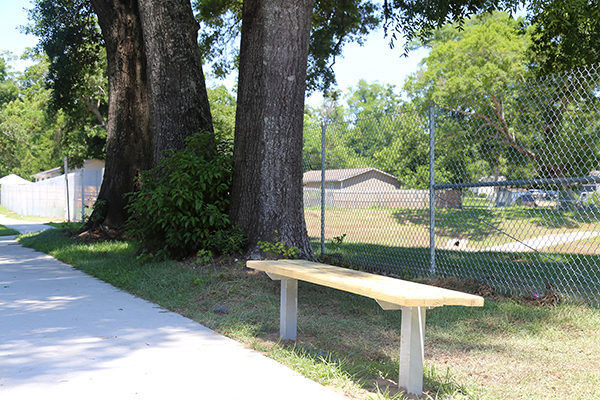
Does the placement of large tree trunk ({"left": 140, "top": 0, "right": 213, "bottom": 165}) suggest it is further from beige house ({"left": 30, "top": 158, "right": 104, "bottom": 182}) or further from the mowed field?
beige house ({"left": 30, "top": 158, "right": 104, "bottom": 182})

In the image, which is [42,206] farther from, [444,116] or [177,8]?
[444,116]

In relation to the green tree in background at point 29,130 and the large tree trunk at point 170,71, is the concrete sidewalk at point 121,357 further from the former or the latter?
the green tree in background at point 29,130

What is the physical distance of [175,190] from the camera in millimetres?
6852

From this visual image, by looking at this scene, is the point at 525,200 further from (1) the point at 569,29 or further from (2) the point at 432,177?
(1) the point at 569,29

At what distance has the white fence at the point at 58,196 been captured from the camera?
18.8 m

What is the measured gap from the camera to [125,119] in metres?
12.2

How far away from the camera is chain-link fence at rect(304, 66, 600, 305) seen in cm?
546

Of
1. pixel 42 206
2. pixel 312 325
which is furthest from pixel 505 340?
pixel 42 206

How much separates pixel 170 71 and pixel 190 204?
2484 mm

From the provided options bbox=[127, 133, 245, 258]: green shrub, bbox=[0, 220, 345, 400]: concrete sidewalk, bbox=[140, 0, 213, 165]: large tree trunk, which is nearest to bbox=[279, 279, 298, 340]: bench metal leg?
bbox=[0, 220, 345, 400]: concrete sidewalk

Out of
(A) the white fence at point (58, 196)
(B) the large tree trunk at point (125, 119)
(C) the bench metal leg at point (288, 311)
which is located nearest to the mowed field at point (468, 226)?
(C) the bench metal leg at point (288, 311)

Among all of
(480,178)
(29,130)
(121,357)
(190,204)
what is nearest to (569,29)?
(480,178)

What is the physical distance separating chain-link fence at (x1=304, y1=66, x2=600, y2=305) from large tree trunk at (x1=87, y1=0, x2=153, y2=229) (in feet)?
18.8

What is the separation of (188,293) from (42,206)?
2569 cm
